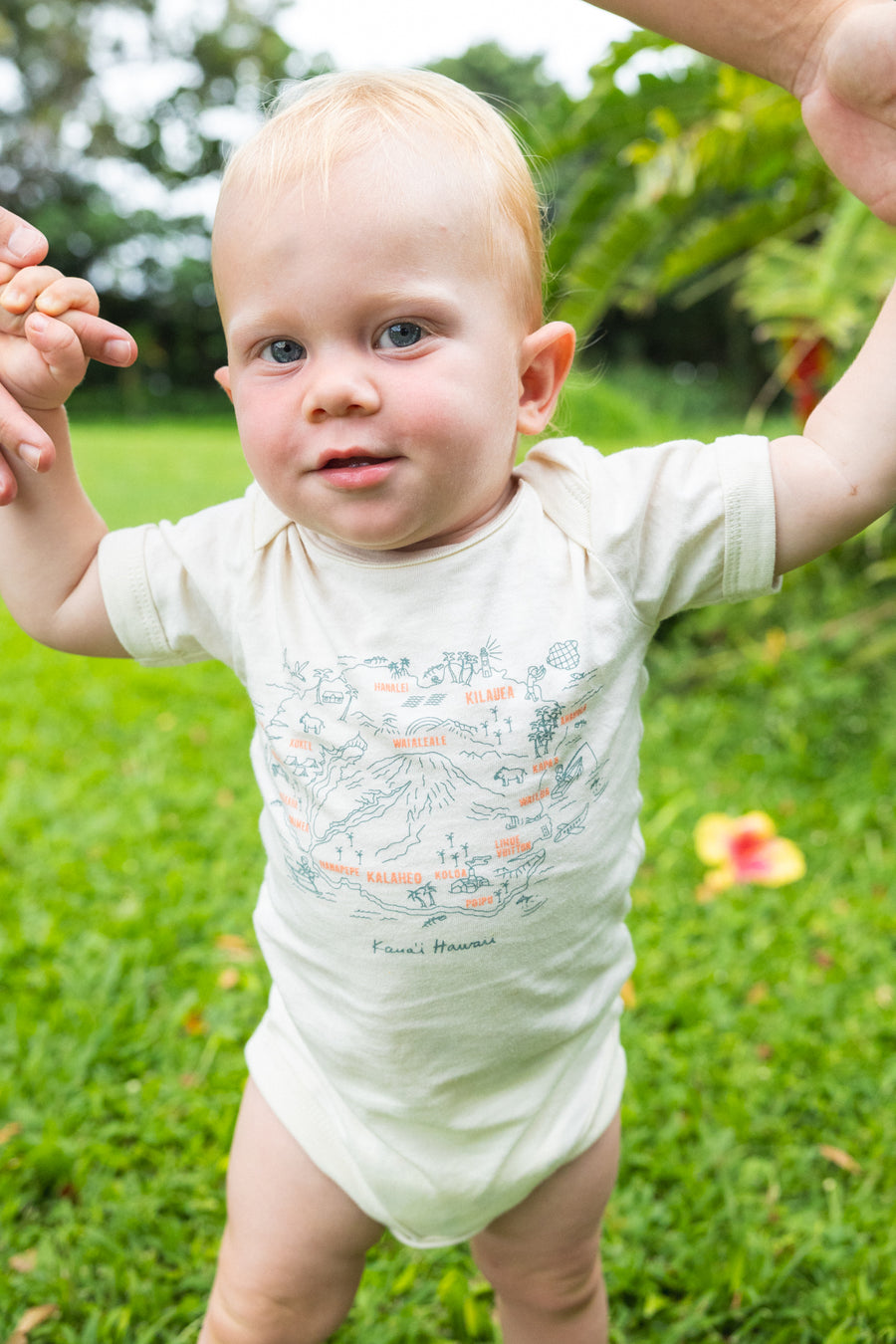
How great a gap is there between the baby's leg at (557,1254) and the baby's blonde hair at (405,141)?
42.7 inches

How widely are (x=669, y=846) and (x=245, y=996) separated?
1.25 metres

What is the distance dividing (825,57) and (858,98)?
0.20 feet

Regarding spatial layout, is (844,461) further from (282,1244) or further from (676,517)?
(282,1244)

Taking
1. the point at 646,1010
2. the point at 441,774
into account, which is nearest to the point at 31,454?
the point at 441,774

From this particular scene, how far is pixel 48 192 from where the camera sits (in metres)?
26.6

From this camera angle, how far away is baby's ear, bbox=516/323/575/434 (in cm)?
134

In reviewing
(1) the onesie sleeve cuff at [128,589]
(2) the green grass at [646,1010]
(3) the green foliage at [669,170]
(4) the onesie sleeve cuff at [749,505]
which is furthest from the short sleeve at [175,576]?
(3) the green foliage at [669,170]

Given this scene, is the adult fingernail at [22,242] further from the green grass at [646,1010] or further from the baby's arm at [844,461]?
the green grass at [646,1010]

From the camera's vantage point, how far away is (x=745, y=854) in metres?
3.11

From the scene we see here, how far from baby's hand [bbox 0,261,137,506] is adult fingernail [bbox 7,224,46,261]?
0.02m

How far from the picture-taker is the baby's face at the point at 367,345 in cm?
116

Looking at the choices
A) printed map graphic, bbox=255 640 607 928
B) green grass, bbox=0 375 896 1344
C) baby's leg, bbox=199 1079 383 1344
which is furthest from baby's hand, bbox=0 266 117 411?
green grass, bbox=0 375 896 1344

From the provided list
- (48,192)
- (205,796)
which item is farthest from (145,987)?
(48,192)

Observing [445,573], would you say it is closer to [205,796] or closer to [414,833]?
[414,833]
